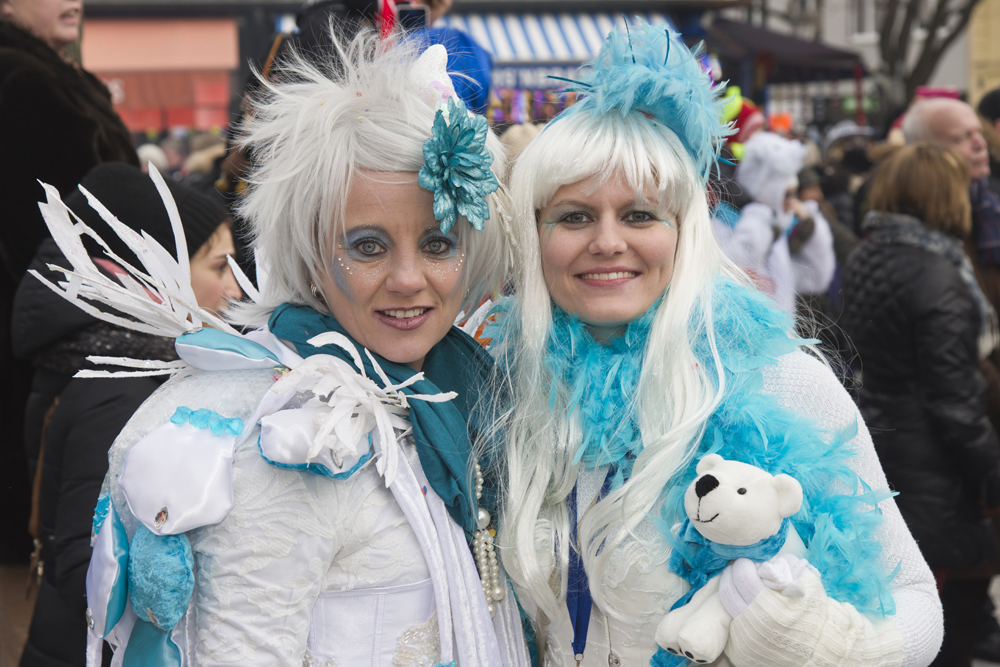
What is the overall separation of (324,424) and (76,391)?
3.24 ft

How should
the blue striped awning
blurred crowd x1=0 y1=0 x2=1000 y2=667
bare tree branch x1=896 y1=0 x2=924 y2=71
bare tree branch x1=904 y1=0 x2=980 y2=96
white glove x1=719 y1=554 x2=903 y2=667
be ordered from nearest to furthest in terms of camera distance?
white glove x1=719 y1=554 x2=903 y2=667 → blurred crowd x1=0 y1=0 x2=1000 y2=667 → the blue striped awning → bare tree branch x1=896 y1=0 x2=924 y2=71 → bare tree branch x1=904 y1=0 x2=980 y2=96

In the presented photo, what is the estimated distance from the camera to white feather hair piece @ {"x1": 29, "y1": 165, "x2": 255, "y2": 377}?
159cm

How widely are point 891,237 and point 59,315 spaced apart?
2.86m

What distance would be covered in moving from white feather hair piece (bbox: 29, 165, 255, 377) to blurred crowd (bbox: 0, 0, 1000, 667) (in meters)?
0.47

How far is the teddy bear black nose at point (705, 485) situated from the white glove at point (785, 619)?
0.47ft

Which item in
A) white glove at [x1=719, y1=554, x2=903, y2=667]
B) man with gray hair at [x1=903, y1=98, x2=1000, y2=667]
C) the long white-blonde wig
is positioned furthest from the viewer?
man with gray hair at [x1=903, y1=98, x2=1000, y2=667]

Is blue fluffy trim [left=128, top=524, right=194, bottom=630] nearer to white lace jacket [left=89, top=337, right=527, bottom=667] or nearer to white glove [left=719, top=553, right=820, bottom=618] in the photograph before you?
white lace jacket [left=89, top=337, right=527, bottom=667]

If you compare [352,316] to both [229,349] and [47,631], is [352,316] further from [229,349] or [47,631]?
[47,631]

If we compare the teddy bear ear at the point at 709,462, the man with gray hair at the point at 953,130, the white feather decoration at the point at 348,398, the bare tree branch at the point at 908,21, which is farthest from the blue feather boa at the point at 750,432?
the bare tree branch at the point at 908,21

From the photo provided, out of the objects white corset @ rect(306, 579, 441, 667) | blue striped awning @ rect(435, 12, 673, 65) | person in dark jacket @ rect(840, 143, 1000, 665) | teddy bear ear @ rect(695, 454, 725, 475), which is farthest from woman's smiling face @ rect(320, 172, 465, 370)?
blue striped awning @ rect(435, 12, 673, 65)

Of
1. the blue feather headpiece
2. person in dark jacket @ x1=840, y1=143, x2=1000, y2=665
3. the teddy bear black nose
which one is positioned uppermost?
the blue feather headpiece

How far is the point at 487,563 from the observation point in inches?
65.8

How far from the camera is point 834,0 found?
27172 mm

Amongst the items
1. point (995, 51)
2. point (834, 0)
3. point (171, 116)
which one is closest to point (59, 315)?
point (171, 116)
